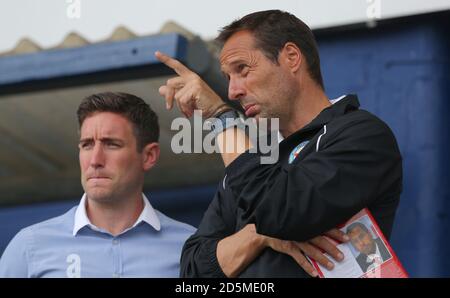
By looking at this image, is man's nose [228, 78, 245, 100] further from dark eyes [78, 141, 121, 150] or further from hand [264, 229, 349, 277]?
dark eyes [78, 141, 121, 150]

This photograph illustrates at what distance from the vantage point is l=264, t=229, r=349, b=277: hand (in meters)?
2.14

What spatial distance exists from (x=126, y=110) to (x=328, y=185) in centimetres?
113

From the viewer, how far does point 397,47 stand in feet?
13.4

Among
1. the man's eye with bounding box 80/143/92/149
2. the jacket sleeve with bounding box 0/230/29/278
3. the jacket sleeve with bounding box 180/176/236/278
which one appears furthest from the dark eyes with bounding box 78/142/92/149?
the jacket sleeve with bounding box 180/176/236/278

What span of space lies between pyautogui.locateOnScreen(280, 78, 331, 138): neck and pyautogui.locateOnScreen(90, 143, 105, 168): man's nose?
733 mm

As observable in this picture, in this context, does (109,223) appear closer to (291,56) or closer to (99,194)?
(99,194)

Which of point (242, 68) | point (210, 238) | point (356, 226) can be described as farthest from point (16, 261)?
point (356, 226)

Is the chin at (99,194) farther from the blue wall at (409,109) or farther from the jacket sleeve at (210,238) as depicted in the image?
the blue wall at (409,109)

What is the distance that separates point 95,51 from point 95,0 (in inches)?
24.4

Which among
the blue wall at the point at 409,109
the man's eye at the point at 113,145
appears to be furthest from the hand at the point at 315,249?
the blue wall at the point at 409,109

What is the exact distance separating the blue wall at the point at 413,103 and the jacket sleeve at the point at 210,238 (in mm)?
1614
